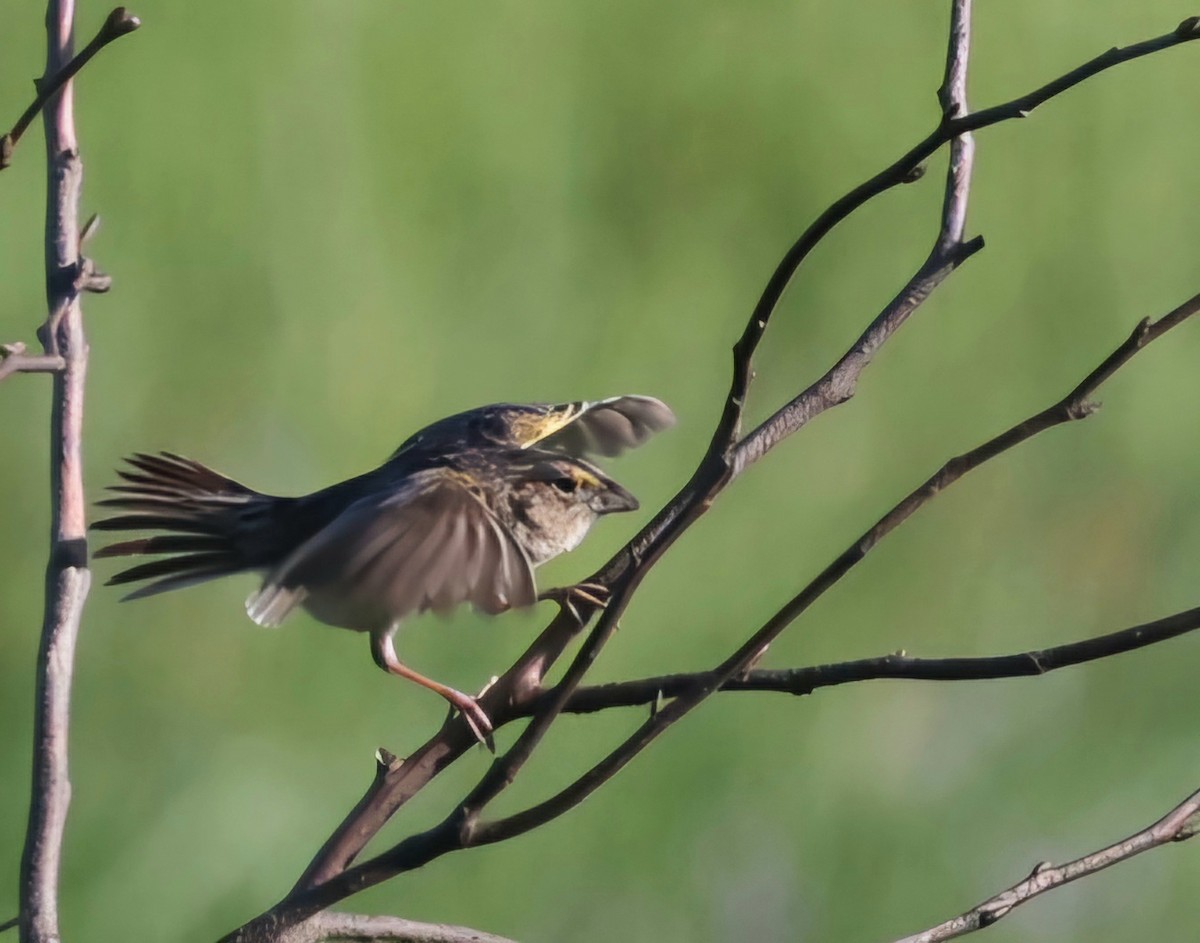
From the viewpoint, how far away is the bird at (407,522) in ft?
3.96

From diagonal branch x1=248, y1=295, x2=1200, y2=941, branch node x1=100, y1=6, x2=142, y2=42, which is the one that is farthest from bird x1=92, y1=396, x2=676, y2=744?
branch node x1=100, y1=6, x2=142, y2=42

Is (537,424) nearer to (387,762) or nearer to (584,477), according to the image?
(584,477)

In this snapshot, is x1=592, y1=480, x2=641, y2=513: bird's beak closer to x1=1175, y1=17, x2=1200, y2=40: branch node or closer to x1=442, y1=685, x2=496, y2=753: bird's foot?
x1=442, y1=685, x2=496, y2=753: bird's foot

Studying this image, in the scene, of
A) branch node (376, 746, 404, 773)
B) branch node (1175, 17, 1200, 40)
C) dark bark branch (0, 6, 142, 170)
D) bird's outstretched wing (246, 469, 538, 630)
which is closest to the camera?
branch node (1175, 17, 1200, 40)

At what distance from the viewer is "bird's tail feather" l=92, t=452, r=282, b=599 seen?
1301 millimetres

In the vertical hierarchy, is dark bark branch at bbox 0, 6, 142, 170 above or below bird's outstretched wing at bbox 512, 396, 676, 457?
below

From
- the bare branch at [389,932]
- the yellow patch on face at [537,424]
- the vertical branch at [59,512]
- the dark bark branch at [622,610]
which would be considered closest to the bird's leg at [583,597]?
the dark bark branch at [622,610]

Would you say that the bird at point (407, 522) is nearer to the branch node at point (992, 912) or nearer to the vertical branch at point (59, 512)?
the vertical branch at point (59, 512)

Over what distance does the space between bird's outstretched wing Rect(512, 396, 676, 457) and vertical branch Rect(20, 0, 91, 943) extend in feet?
1.67

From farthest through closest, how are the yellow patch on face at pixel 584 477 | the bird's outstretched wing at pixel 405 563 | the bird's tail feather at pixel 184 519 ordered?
the yellow patch on face at pixel 584 477, the bird's tail feather at pixel 184 519, the bird's outstretched wing at pixel 405 563

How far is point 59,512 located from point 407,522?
0.95ft

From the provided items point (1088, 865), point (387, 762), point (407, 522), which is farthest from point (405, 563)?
point (1088, 865)

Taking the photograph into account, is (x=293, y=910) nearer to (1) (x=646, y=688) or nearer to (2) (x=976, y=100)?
(1) (x=646, y=688)

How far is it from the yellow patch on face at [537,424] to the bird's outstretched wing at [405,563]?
0.18 meters
